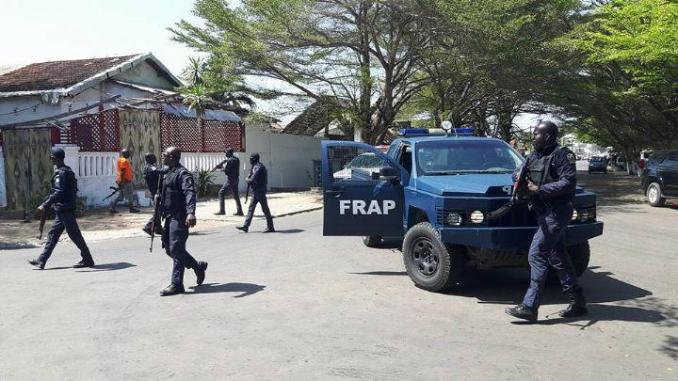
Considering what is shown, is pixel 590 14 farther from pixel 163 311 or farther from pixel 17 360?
pixel 17 360

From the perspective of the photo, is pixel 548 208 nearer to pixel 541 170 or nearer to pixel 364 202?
pixel 541 170

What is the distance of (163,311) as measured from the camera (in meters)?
6.36

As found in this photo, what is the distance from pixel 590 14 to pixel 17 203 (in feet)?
73.2

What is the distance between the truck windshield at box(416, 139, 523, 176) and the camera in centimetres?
786

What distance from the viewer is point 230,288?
7402mm

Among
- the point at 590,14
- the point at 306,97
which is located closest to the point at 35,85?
the point at 306,97

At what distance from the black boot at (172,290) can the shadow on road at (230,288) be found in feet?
0.53

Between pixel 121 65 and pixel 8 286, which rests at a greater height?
pixel 121 65

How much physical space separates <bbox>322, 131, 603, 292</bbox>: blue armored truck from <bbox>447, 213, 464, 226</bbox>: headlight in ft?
0.03

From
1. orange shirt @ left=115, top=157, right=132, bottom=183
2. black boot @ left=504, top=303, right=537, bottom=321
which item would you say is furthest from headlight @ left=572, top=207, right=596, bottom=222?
orange shirt @ left=115, top=157, right=132, bottom=183

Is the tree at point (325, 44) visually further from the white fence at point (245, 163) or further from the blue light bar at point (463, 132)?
the blue light bar at point (463, 132)

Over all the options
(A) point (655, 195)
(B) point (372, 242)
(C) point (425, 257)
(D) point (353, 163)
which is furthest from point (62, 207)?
(A) point (655, 195)

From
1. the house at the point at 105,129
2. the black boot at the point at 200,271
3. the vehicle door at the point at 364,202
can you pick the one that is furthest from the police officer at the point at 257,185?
the house at the point at 105,129

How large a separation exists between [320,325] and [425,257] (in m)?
1.87
